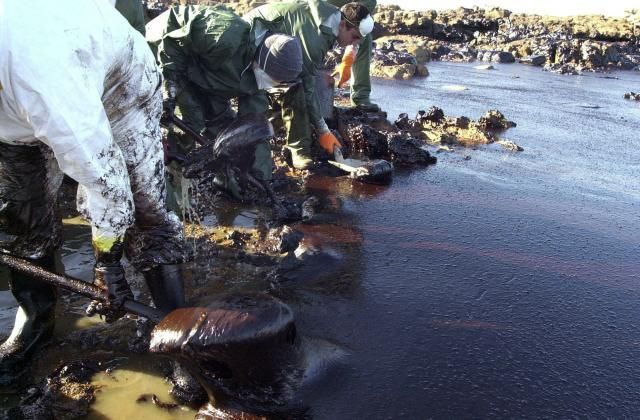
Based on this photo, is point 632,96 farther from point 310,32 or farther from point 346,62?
point 310,32

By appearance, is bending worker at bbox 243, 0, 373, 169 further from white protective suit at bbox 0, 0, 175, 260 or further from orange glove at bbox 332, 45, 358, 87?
white protective suit at bbox 0, 0, 175, 260

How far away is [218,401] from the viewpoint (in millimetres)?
2035

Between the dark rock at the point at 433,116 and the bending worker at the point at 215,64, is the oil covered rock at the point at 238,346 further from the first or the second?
the dark rock at the point at 433,116

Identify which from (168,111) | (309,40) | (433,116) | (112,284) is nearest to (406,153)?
(309,40)

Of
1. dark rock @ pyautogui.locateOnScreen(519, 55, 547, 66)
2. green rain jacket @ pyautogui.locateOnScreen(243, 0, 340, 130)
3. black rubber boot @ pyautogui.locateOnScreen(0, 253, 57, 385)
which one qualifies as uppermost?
green rain jacket @ pyautogui.locateOnScreen(243, 0, 340, 130)

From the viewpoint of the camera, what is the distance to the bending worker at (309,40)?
4938 mm

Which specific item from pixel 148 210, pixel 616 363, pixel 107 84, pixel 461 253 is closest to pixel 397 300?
pixel 461 253

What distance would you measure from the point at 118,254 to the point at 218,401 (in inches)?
28.2

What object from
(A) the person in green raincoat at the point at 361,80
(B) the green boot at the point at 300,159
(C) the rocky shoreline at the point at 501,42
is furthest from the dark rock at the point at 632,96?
→ (B) the green boot at the point at 300,159

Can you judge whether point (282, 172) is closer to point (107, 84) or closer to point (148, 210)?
point (148, 210)

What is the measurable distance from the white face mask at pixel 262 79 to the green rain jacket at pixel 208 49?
0.31 ft

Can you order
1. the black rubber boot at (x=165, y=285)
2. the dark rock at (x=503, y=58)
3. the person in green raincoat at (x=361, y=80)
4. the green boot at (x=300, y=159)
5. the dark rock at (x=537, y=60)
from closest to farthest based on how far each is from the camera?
the black rubber boot at (x=165, y=285) → the green boot at (x=300, y=159) → the person in green raincoat at (x=361, y=80) → the dark rock at (x=537, y=60) → the dark rock at (x=503, y=58)

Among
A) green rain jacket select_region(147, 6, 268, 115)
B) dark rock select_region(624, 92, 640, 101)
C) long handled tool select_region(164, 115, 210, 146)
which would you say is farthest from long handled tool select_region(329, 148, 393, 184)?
dark rock select_region(624, 92, 640, 101)

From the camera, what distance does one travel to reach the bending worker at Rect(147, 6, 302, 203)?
393cm
